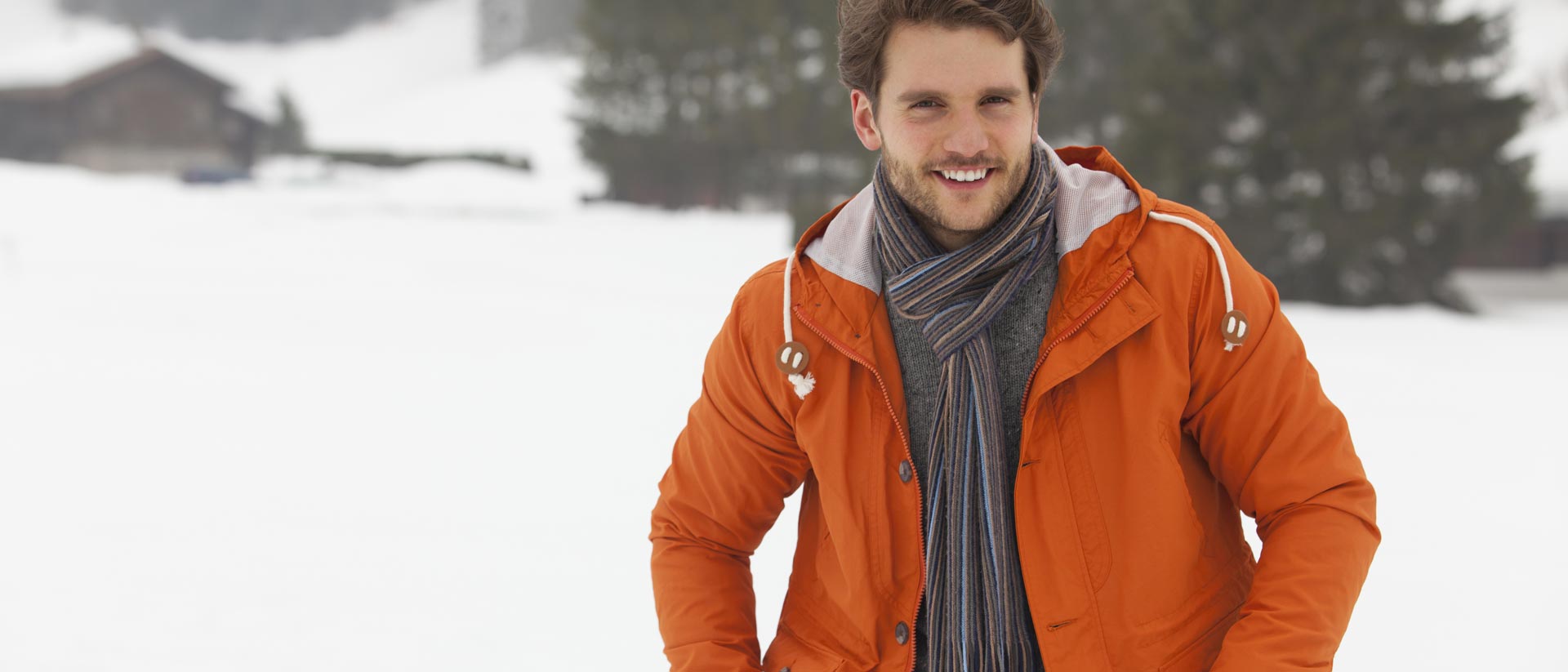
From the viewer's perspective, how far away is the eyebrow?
1.97 meters

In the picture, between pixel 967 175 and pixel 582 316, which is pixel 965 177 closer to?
pixel 967 175

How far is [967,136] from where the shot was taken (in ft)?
6.42

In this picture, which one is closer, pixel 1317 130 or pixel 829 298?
pixel 829 298

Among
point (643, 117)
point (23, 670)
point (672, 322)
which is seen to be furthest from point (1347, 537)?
point (643, 117)

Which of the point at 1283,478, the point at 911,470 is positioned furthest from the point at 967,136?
the point at 1283,478

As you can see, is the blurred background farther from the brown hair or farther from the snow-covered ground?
the brown hair

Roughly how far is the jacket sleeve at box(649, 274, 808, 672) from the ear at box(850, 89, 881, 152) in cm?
32

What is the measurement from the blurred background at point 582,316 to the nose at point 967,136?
8.61 feet

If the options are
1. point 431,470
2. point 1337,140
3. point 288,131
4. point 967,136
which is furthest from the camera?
point 288,131

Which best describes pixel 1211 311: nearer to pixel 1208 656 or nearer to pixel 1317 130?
pixel 1208 656

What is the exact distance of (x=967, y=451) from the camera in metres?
1.99

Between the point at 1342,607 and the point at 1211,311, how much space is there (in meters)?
0.49

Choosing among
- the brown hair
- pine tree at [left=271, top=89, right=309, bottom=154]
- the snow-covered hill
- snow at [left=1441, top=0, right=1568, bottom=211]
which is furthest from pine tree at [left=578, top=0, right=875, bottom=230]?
the brown hair

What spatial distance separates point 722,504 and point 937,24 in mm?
924
